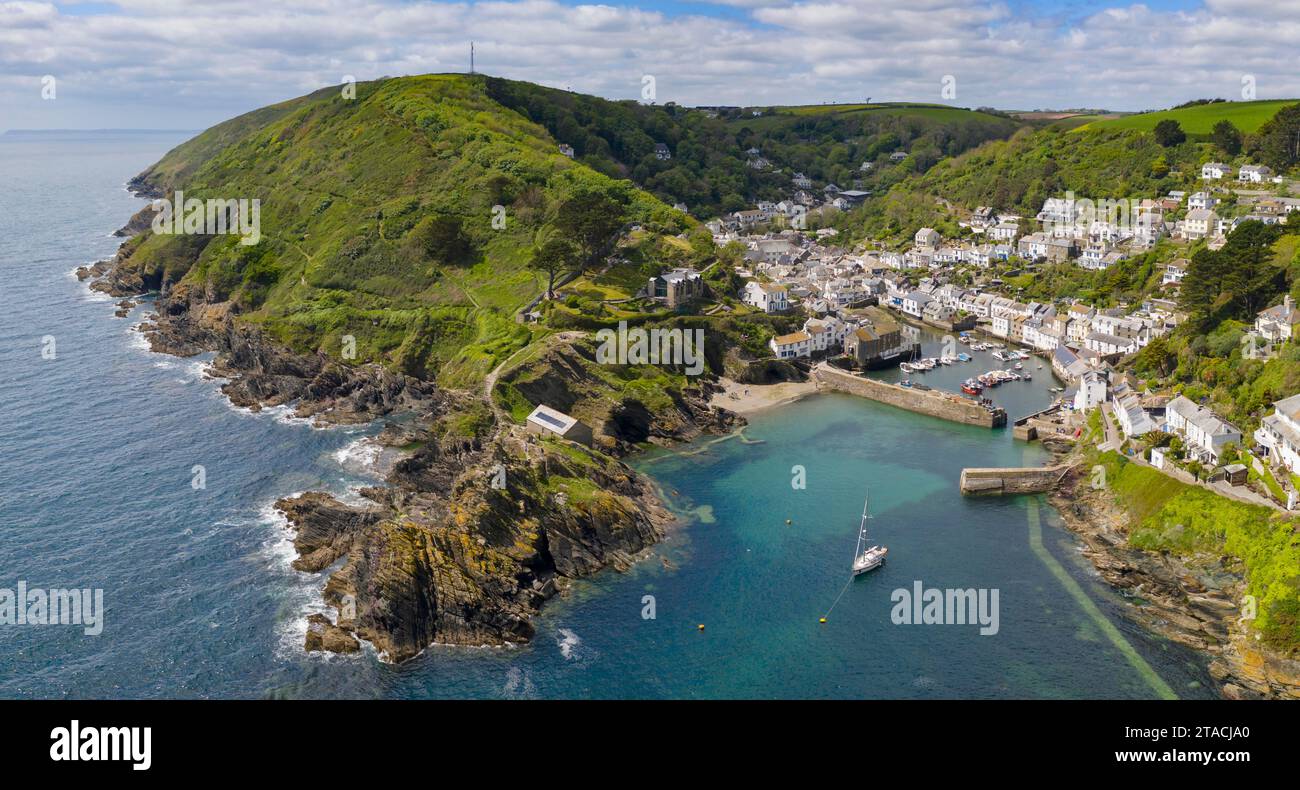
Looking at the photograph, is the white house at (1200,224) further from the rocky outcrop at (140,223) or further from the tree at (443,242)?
the rocky outcrop at (140,223)

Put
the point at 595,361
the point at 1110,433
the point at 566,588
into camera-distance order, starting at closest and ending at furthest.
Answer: the point at 566,588
the point at 1110,433
the point at 595,361

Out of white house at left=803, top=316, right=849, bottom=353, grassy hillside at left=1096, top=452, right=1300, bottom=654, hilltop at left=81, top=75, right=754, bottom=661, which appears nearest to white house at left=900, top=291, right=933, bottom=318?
white house at left=803, top=316, right=849, bottom=353

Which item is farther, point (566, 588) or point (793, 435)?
point (793, 435)

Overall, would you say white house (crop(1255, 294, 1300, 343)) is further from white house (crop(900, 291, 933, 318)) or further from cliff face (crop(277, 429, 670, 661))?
white house (crop(900, 291, 933, 318))

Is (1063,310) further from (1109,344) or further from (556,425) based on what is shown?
(556,425)

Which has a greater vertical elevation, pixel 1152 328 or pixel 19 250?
pixel 19 250

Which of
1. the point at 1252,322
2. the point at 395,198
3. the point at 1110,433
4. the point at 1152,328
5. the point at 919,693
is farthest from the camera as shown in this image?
the point at 395,198

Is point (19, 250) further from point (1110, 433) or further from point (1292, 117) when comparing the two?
point (1292, 117)

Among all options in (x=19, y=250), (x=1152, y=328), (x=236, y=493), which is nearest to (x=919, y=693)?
(x=236, y=493)
